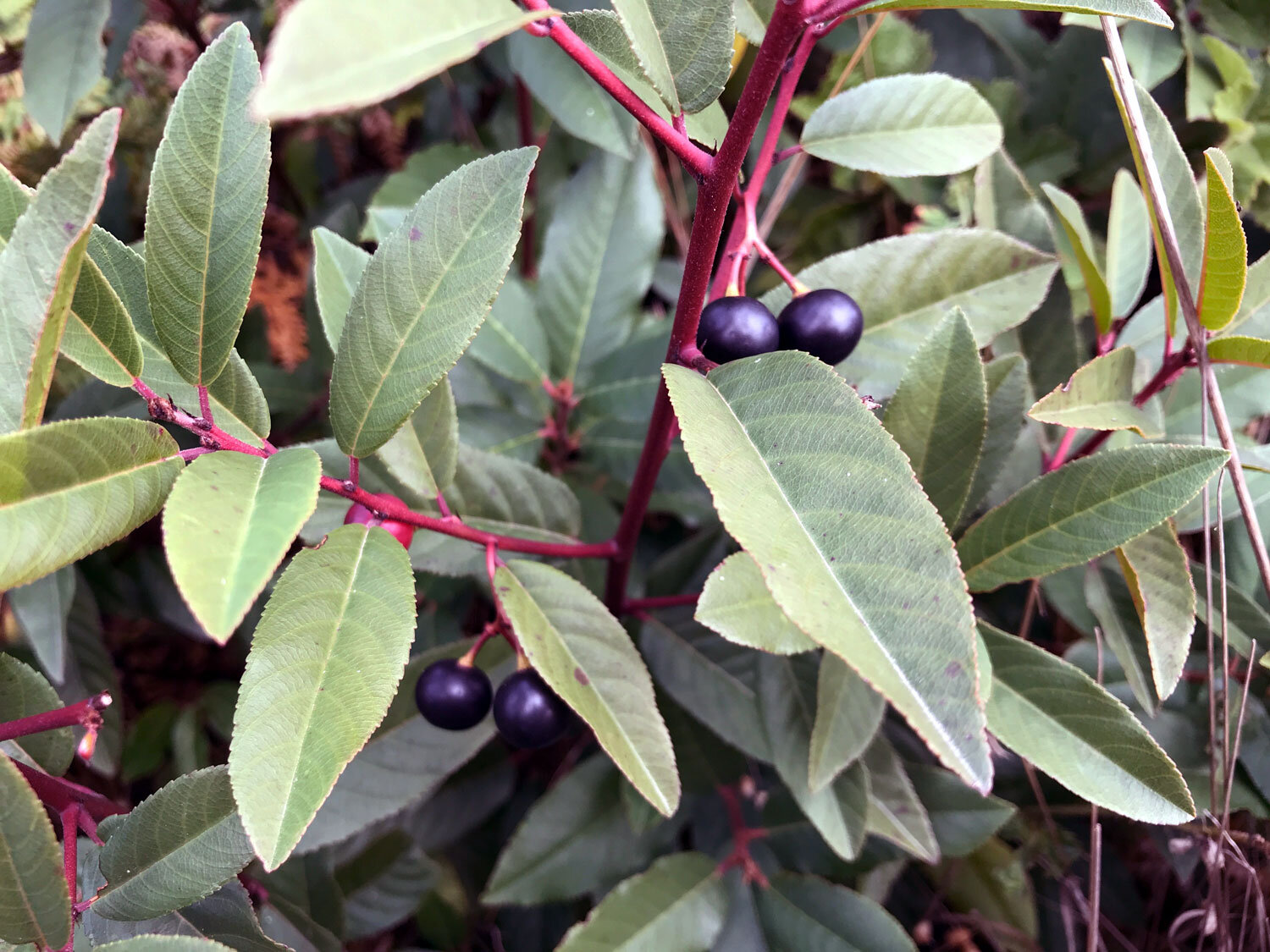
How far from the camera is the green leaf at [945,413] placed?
2.19 feet

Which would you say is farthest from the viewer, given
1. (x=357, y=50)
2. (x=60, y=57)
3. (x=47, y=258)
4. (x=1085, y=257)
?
(x=60, y=57)

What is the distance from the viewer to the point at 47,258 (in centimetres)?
42

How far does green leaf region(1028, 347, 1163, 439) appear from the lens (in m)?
0.63

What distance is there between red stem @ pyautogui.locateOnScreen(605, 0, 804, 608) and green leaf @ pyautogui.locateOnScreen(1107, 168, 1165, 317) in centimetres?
53

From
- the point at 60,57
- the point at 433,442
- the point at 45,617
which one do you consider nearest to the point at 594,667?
the point at 433,442

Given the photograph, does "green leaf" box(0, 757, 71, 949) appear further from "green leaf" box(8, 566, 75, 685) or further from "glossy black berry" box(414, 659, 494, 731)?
"green leaf" box(8, 566, 75, 685)

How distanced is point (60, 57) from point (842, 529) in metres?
1.12

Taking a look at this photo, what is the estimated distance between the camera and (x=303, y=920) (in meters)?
0.84

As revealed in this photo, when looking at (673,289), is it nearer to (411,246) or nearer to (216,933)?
(411,246)

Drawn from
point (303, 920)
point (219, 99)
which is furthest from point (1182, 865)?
point (219, 99)

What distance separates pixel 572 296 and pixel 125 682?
985 millimetres

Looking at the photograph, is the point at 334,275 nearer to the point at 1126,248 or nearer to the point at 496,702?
the point at 496,702

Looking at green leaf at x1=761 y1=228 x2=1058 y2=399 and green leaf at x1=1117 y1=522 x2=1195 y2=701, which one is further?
green leaf at x1=761 y1=228 x2=1058 y2=399

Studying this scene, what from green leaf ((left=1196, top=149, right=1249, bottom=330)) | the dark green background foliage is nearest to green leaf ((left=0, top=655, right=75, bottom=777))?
the dark green background foliage
